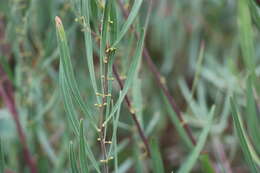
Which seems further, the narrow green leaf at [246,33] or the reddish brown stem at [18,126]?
the reddish brown stem at [18,126]

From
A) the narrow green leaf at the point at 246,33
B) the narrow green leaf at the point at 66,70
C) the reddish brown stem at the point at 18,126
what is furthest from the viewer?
the reddish brown stem at the point at 18,126

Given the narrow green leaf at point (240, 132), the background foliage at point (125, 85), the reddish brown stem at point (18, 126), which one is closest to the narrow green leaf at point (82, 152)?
the background foliage at point (125, 85)

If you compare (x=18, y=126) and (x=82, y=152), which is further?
(x=18, y=126)

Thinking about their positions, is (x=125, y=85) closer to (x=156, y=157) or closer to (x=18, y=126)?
(x=156, y=157)

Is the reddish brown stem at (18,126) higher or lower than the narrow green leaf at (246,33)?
lower

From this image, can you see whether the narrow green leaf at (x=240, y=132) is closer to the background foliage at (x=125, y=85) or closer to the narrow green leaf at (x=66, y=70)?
the background foliage at (x=125, y=85)

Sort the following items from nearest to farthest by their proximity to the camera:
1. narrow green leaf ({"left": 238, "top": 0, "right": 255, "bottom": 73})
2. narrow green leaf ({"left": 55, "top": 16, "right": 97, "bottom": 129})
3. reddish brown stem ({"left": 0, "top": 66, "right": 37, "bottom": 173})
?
1. narrow green leaf ({"left": 55, "top": 16, "right": 97, "bottom": 129})
2. narrow green leaf ({"left": 238, "top": 0, "right": 255, "bottom": 73})
3. reddish brown stem ({"left": 0, "top": 66, "right": 37, "bottom": 173})

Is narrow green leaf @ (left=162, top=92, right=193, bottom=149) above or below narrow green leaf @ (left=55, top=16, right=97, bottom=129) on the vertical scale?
below

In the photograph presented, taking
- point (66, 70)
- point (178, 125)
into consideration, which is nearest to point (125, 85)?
point (66, 70)

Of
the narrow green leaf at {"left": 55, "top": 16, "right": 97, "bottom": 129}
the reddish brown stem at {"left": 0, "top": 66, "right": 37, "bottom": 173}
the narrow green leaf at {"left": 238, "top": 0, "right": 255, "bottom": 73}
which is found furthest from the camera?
the reddish brown stem at {"left": 0, "top": 66, "right": 37, "bottom": 173}

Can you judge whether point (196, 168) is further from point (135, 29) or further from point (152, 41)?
point (135, 29)

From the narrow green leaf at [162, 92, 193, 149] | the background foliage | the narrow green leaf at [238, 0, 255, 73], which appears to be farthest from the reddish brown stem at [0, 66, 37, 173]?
the narrow green leaf at [238, 0, 255, 73]

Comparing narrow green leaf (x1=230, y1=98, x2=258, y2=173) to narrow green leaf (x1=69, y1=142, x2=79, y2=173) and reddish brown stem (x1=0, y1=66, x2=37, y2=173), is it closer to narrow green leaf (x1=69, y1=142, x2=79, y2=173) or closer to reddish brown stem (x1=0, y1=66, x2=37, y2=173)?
narrow green leaf (x1=69, y1=142, x2=79, y2=173)
